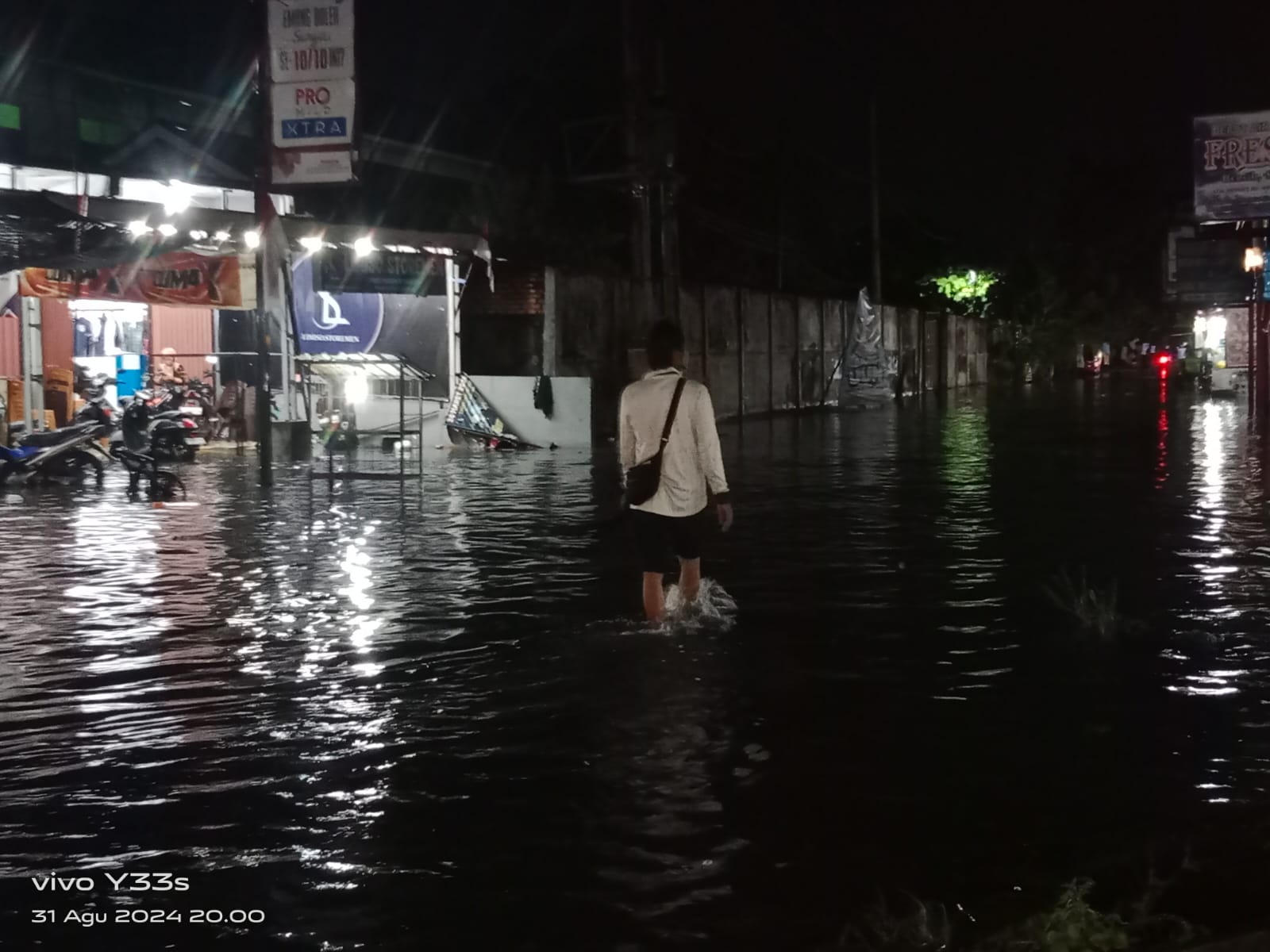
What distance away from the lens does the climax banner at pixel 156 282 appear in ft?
65.1

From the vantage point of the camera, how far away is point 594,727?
22.2 ft

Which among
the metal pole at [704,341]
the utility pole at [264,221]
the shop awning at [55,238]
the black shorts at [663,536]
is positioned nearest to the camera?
the black shorts at [663,536]

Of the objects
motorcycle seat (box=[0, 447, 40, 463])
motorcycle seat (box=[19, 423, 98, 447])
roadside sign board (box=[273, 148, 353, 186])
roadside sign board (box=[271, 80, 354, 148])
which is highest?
roadside sign board (box=[271, 80, 354, 148])

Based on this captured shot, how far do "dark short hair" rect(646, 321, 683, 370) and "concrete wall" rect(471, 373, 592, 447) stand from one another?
1637cm

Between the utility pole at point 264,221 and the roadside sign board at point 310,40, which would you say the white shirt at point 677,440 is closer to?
the roadside sign board at point 310,40

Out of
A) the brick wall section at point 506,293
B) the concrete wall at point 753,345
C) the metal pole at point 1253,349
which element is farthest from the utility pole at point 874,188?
the brick wall section at point 506,293

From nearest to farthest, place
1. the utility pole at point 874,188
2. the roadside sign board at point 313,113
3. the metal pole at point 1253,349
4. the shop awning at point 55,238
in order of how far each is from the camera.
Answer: the roadside sign board at point 313,113 < the shop awning at point 55,238 < the metal pole at point 1253,349 < the utility pole at point 874,188

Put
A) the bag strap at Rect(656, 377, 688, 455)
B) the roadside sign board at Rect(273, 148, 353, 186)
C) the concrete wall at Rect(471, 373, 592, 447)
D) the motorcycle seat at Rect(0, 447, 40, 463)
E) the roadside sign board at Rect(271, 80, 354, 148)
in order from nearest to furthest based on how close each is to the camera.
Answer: the bag strap at Rect(656, 377, 688, 455) → the roadside sign board at Rect(271, 80, 354, 148) → the roadside sign board at Rect(273, 148, 353, 186) → the motorcycle seat at Rect(0, 447, 40, 463) → the concrete wall at Rect(471, 373, 592, 447)

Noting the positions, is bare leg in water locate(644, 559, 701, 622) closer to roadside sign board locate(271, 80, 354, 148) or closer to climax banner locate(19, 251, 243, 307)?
roadside sign board locate(271, 80, 354, 148)

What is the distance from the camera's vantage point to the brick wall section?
25859 millimetres

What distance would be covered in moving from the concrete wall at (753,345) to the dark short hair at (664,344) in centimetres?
1114

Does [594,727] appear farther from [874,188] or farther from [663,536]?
[874,188]

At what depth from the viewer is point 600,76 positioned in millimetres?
47438

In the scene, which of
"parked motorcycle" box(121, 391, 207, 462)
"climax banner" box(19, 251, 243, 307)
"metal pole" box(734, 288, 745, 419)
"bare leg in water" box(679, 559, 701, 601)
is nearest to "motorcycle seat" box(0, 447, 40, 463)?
"parked motorcycle" box(121, 391, 207, 462)
